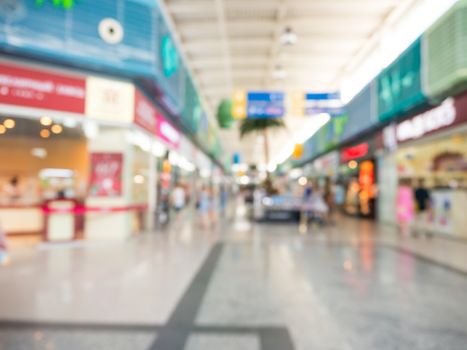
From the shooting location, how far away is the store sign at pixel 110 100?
7.55 meters

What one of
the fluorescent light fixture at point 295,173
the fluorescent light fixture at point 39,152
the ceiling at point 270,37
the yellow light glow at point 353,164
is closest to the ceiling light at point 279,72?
the ceiling at point 270,37

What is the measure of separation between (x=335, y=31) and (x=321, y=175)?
35.4 feet

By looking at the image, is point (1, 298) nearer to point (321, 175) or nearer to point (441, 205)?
point (441, 205)

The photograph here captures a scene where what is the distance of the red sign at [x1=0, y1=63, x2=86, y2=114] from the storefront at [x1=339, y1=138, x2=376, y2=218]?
1118 cm

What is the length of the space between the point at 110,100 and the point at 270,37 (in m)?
8.08

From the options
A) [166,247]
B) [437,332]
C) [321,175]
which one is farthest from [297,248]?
[321,175]

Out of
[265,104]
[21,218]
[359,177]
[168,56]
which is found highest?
[168,56]

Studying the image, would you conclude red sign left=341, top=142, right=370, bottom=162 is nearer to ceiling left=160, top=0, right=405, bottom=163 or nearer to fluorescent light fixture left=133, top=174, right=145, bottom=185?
ceiling left=160, top=0, right=405, bottom=163

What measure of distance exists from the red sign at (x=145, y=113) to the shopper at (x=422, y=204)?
827 centimetres

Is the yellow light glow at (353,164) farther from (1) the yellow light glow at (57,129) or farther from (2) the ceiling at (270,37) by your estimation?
(1) the yellow light glow at (57,129)

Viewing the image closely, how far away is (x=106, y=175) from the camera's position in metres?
8.23

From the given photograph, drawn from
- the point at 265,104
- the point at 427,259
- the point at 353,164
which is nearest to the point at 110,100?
the point at 265,104

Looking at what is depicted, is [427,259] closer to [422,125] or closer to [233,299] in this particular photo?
[233,299]

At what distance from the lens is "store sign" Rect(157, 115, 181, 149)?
10.8 metres
